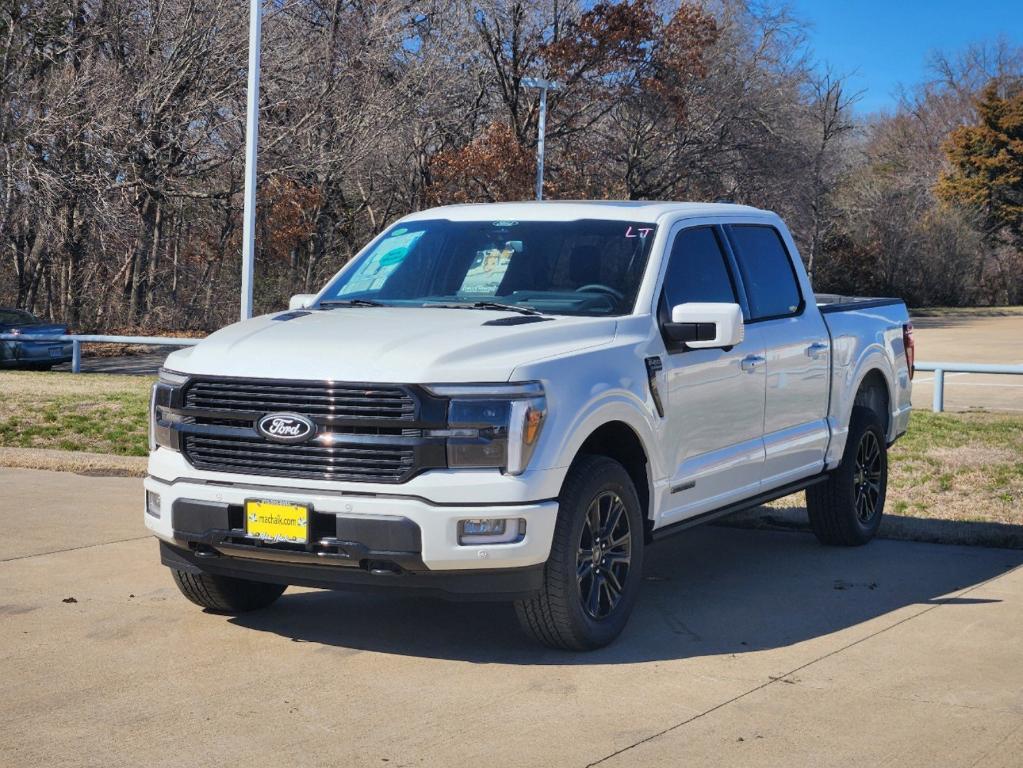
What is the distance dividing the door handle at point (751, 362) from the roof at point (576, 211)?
2.65 ft

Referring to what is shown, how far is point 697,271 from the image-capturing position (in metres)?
7.34

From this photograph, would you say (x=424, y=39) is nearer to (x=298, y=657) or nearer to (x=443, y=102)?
(x=443, y=102)

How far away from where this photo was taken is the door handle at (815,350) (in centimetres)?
812

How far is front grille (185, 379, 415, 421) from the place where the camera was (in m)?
5.61

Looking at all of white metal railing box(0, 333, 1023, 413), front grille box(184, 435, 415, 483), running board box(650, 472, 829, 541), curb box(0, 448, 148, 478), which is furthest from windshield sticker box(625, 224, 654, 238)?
white metal railing box(0, 333, 1023, 413)

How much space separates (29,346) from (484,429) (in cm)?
2016

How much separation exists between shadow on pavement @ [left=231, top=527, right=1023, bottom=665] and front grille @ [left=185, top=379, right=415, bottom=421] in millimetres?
1136

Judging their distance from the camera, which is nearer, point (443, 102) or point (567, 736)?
point (567, 736)

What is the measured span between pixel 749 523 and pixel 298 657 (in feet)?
14.0

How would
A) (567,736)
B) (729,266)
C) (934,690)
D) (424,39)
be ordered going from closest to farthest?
1. (567,736)
2. (934,690)
3. (729,266)
4. (424,39)

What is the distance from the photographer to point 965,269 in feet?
207

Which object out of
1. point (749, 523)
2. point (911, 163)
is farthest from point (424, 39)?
point (911, 163)

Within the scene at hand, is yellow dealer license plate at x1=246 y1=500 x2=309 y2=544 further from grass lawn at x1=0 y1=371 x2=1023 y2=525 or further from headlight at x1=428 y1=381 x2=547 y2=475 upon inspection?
grass lawn at x1=0 y1=371 x2=1023 y2=525

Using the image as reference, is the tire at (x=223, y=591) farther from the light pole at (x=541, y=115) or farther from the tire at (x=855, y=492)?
the light pole at (x=541, y=115)
